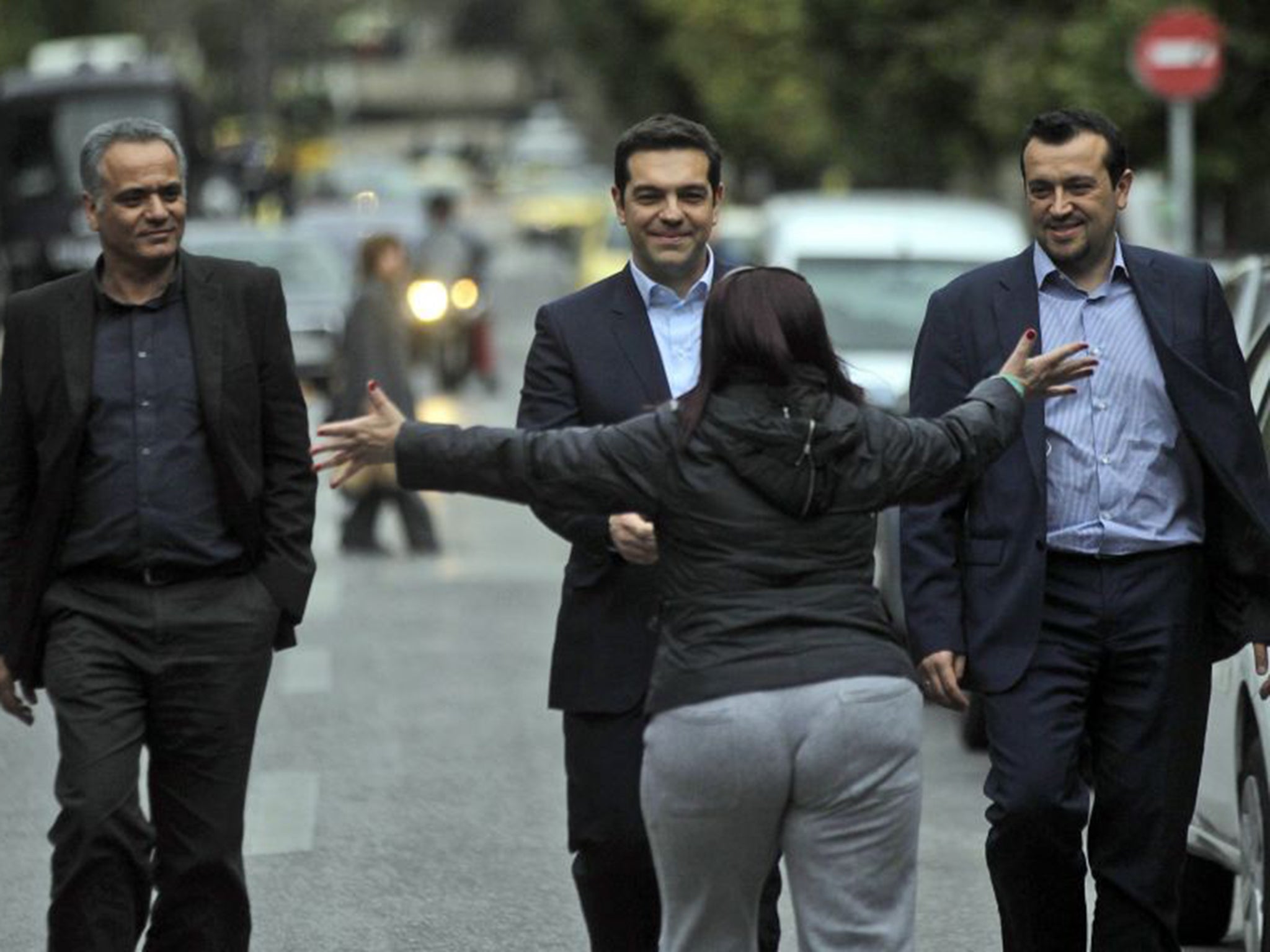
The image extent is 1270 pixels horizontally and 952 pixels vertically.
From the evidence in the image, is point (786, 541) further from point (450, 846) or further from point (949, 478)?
point (450, 846)

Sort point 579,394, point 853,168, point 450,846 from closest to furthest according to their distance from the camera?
point 579,394 < point 450,846 < point 853,168

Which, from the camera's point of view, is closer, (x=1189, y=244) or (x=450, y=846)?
(x=450, y=846)

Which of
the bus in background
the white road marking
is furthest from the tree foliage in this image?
the white road marking

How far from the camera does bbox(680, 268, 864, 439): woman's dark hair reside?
5352mm

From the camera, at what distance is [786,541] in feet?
17.7

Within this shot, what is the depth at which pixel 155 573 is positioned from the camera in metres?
6.69

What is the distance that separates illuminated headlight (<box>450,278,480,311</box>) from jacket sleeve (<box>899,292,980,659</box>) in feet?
79.4

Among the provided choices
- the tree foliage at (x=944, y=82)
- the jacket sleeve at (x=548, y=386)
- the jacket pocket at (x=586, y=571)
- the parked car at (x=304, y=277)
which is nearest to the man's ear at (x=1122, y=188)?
the jacket sleeve at (x=548, y=386)

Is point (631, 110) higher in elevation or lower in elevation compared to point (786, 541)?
lower

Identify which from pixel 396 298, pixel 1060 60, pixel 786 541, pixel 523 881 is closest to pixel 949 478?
pixel 786 541

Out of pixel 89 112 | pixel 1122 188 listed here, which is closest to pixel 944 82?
pixel 89 112

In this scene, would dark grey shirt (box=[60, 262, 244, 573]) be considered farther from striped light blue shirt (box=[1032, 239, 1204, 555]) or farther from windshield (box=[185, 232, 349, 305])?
windshield (box=[185, 232, 349, 305])

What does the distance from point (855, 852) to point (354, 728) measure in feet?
24.0

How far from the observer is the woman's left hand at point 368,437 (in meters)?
5.44
